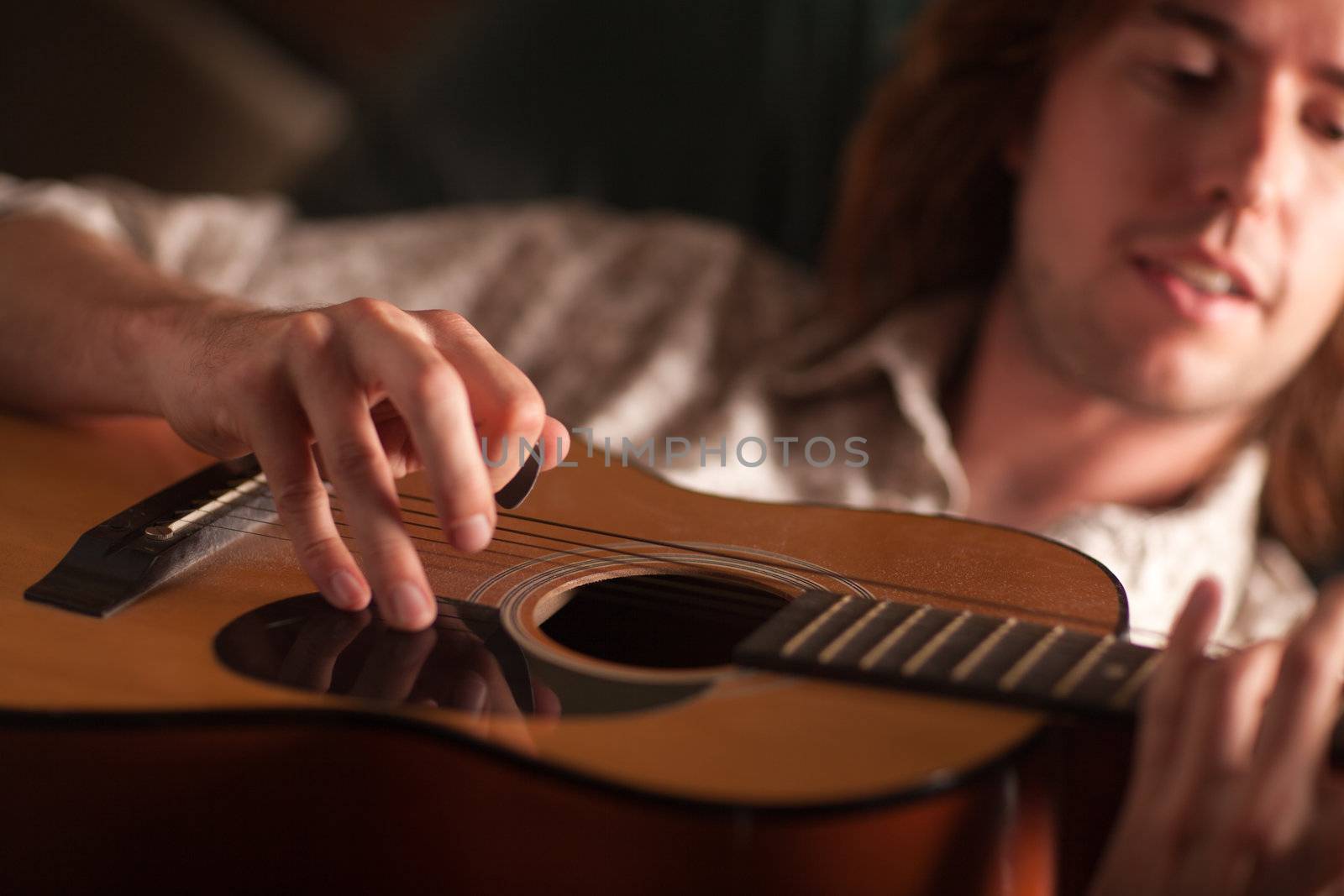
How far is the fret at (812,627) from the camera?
0.58 metres

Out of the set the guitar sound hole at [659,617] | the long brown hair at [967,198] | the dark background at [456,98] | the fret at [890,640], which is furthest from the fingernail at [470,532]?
the dark background at [456,98]

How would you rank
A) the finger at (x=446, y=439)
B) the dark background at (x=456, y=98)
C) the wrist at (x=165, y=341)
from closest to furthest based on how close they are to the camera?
the finger at (x=446, y=439) → the wrist at (x=165, y=341) → the dark background at (x=456, y=98)

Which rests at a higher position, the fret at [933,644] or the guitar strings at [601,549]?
the guitar strings at [601,549]

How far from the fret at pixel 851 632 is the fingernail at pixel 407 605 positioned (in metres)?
0.21

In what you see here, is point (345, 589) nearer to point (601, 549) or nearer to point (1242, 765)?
point (601, 549)

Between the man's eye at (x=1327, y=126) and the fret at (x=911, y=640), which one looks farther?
the man's eye at (x=1327, y=126)

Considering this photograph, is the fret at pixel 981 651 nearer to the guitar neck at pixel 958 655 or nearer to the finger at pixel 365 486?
the guitar neck at pixel 958 655

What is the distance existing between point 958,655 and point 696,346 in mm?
719

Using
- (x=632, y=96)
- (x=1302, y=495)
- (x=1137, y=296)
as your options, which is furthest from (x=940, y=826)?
(x=632, y=96)

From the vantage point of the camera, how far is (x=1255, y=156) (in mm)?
957

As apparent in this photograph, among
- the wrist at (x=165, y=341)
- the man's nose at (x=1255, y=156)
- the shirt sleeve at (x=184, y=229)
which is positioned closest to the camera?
the wrist at (x=165, y=341)

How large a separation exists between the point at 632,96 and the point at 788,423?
0.54 metres

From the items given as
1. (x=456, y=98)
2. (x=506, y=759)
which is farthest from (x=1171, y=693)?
(x=456, y=98)

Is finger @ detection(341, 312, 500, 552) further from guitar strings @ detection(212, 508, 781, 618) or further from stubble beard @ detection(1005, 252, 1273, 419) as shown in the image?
stubble beard @ detection(1005, 252, 1273, 419)
